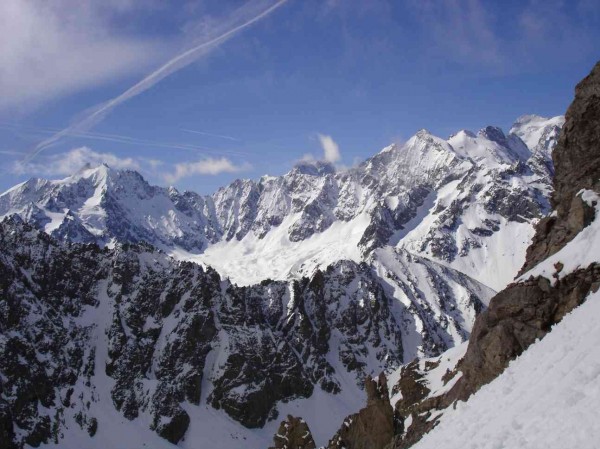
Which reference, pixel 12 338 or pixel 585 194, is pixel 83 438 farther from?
pixel 585 194

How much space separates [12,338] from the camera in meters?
114

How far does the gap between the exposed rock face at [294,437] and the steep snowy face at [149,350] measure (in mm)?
42280

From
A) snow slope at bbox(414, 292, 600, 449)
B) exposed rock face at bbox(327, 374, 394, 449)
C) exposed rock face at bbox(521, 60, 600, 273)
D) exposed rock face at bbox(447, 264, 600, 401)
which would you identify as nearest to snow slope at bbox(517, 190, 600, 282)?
exposed rock face at bbox(447, 264, 600, 401)

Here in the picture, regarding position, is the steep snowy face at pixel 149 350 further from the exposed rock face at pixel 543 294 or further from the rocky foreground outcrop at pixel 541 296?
the exposed rock face at pixel 543 294

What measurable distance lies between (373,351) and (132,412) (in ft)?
254

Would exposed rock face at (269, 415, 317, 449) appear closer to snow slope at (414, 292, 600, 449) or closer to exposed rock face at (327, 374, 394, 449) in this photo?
exposed rock face at (327, 374, 394, 449)

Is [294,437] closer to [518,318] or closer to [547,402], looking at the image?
[518,318]

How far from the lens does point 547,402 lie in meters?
18.9

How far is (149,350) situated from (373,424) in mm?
89969

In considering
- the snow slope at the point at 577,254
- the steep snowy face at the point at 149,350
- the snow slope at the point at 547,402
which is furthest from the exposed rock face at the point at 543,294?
the steep snowy face at the point at 149,350

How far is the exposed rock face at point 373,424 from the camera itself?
185 ft

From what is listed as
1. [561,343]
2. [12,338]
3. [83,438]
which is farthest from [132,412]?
[561,343]

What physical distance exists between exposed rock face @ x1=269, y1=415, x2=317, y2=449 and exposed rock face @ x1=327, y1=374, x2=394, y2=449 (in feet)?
57.1

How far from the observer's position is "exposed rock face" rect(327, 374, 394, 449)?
185ft
